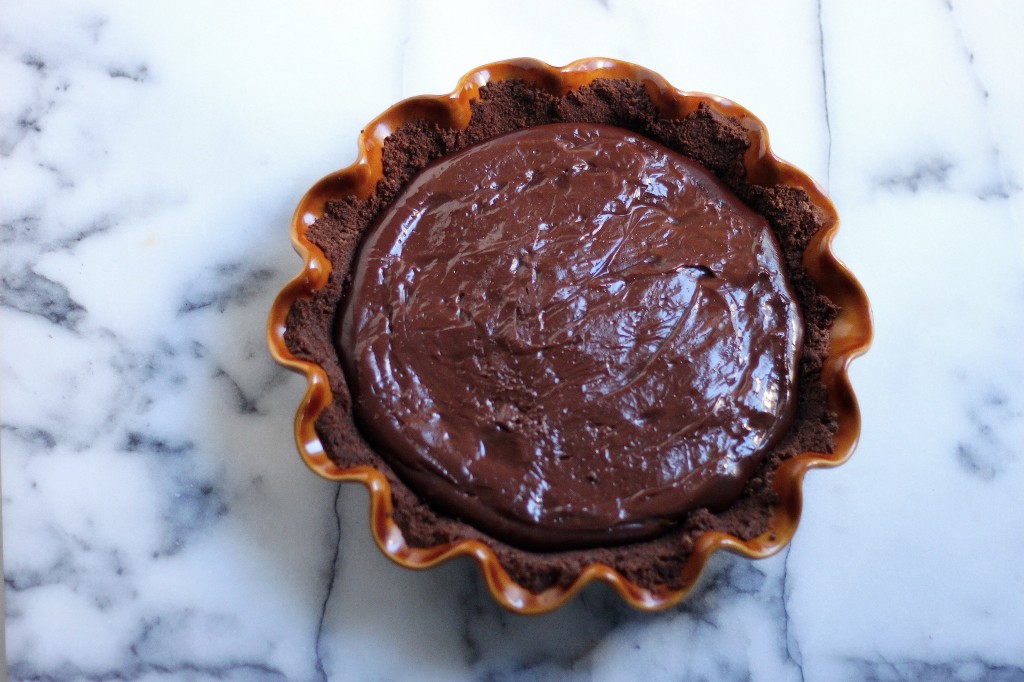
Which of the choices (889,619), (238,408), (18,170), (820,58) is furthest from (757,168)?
(18,170)

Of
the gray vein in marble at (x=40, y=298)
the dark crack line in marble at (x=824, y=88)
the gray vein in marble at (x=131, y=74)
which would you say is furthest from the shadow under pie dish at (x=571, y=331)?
the gray vein in marble at (x=131, y=74)

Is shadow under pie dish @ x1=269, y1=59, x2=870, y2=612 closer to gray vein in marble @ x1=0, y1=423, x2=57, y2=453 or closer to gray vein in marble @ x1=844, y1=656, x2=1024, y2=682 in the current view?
gray vein in marble @ x1=844, y1=656, x2=1024, y2=682

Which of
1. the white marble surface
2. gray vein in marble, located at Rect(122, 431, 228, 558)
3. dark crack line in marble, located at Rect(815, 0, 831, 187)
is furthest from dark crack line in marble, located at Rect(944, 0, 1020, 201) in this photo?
gray vein in marble, located at Rect(122, 431, 228, 558)

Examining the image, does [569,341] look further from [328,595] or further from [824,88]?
[824,88]

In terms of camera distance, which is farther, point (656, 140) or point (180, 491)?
point (656, 140)

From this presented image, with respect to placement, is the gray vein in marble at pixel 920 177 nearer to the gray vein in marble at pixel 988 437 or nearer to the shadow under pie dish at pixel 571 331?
the shadow under pie dish at pixel 571 331

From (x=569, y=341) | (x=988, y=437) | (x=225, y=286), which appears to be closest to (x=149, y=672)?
(x=225, y=286)

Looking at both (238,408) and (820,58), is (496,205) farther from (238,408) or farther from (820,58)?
(820,58)
